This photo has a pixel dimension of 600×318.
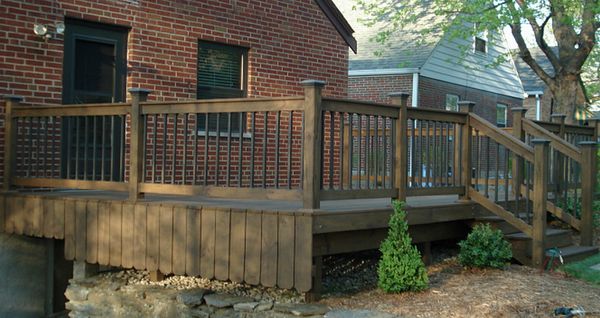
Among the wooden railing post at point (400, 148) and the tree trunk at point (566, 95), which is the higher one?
the tree trunk at point (566, 95)

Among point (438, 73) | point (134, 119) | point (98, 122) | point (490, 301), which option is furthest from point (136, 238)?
point (438, 73)

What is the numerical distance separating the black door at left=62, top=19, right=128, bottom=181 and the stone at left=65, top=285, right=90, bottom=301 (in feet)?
4.87

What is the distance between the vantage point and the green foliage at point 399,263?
5.98 metres

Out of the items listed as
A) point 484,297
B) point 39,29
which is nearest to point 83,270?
point 39,29

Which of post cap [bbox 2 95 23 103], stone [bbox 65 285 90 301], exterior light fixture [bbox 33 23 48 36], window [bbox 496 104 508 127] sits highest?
window [bbox 496 104 508 127]

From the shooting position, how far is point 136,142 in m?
6.50

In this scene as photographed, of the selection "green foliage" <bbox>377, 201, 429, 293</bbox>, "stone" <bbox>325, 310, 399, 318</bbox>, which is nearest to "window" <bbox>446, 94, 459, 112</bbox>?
"green foliage" <bbox>377, 201, 429, 293</bbox>

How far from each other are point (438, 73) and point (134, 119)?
1362 centimetres

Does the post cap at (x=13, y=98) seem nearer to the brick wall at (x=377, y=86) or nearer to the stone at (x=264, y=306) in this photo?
the stone at (x=264, y=306)

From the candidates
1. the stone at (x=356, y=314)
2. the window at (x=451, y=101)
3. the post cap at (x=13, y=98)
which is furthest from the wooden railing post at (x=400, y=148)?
the window at (x=451, y=101)

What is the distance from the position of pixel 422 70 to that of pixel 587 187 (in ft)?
31.9

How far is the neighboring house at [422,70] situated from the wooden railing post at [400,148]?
11031mm

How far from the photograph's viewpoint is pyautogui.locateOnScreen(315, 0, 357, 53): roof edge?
11305mm

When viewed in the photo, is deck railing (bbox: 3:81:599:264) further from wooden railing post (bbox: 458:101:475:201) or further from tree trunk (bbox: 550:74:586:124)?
tree trunk (bbox: 550:74:586:124)
